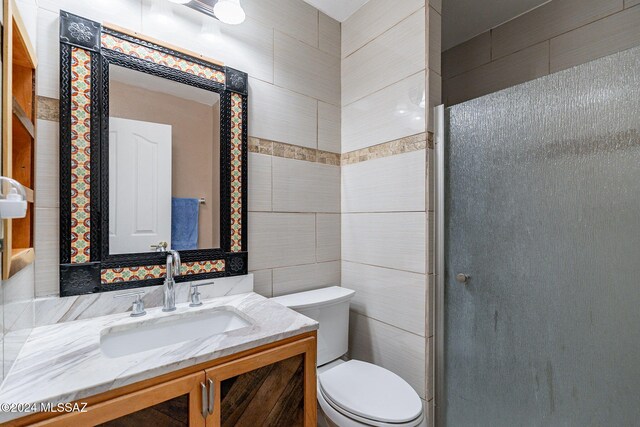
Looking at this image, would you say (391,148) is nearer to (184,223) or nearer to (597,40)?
(184,223)

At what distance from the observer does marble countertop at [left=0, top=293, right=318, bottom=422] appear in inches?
26.0

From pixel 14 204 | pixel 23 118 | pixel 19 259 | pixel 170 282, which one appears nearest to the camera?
pixel 14 204

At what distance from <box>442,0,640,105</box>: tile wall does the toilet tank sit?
1.70 metres

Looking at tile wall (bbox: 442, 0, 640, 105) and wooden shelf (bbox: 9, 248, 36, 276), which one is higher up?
tile wall (bbox: 442, 0, 640, 105)

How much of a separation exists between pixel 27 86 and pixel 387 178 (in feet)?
4.72

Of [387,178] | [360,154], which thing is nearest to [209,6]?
[360,154]

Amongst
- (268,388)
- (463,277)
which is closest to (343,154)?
(463,277)

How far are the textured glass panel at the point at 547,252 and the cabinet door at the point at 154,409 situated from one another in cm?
113

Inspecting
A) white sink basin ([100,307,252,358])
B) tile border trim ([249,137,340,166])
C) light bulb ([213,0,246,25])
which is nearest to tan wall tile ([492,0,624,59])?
tile border trim ([249,137,340,166])

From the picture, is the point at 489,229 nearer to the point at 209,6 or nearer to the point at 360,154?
the point at 360,154

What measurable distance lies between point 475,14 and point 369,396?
7.33 feet

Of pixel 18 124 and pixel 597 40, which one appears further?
pixel 597 40

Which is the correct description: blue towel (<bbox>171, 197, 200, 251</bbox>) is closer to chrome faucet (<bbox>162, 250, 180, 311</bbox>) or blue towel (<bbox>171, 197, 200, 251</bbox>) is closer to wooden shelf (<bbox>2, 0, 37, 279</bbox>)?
chrome faucet (<bbox>162, 250, 180, 311</bbox>)

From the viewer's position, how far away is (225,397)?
2.81 ft
